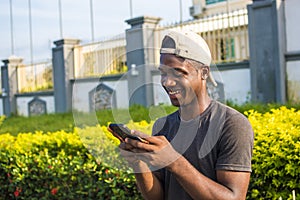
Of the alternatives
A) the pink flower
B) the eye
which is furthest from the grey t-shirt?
the pink flower

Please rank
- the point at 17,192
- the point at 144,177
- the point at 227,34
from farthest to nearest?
the point at 227,34
the point at 17,192
the point at 144,177

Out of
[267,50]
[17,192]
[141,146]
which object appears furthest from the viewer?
[267,50]

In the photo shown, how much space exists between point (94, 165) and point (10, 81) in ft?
45.0

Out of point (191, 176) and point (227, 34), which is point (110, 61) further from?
point (227, 34)

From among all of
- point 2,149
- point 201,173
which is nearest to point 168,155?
point 201,173

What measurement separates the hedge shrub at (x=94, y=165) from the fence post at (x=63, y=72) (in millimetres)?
8076

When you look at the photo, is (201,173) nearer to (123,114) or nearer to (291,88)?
(123,114)

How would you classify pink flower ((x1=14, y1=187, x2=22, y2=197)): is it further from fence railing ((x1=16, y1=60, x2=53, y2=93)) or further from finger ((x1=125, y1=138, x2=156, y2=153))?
fence railing ((x1=16, y1=60, x2=53, y2=93))

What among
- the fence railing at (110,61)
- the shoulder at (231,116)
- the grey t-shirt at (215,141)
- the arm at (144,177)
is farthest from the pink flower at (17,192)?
the shoulder at (231,116)

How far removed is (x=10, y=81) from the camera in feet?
56.8

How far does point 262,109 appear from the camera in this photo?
20.5 feet

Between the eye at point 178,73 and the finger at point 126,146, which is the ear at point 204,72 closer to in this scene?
the eye at point 178,73

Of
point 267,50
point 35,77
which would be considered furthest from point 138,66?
point 35,77

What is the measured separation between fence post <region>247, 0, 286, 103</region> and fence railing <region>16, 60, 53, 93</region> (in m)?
8.05
